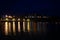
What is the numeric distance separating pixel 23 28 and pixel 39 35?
29cm

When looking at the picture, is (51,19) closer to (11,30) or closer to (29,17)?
(29,17)

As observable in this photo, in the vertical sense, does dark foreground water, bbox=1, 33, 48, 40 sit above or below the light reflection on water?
below

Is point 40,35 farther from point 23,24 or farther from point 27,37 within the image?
point 23,24

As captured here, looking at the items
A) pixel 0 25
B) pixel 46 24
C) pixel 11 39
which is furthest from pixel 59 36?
pixel 0 25

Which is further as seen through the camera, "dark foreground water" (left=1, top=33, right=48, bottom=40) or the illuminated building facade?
the illuminated building facade

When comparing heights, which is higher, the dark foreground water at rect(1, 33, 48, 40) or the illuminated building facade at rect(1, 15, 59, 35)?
the illuminated building facade at rect(1, 15, 59, 35)

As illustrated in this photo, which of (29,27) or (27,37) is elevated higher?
(29,27)

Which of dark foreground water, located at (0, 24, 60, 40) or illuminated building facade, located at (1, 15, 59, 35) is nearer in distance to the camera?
dark foreground water, located at (0, 24, 60, 40)

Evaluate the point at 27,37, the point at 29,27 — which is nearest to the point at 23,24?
the point at 29,27

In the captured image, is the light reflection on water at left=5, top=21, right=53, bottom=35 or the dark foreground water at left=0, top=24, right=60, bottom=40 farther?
the light reflection on water at left=5, top=21, right=53, bottom=35

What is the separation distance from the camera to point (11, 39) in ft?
6.35

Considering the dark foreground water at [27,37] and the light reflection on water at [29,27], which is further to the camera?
the light reflection on water at [29,27]

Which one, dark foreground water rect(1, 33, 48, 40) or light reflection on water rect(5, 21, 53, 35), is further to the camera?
light reflection on water rect(5, 21, 53, 35)

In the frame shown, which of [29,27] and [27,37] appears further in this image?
[29,27]
